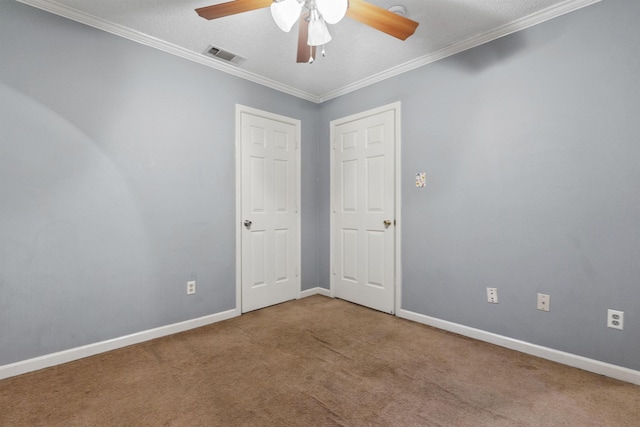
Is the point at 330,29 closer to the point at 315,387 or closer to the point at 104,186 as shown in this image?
the point at 104,186

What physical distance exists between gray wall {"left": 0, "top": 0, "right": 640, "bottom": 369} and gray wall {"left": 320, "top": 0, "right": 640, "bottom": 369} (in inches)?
0.4

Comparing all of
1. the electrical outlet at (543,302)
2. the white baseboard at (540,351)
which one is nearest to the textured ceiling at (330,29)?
the electrical outlet at (543,302)

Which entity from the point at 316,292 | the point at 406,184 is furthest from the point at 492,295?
the point at 316,292

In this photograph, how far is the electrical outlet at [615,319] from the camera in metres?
1.96

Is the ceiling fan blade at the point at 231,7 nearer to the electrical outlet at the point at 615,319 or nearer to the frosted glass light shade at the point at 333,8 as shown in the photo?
the frosted glass light shade at the point at 333,8

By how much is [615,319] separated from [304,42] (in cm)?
277

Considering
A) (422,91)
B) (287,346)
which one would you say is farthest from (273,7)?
(287,346)

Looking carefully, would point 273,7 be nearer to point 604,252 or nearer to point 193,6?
point 193,6


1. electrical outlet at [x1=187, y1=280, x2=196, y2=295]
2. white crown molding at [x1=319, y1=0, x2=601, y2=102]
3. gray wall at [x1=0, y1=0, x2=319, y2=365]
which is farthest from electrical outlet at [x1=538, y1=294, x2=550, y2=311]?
electrical outlet at [x1=187, y1=280, x2=196, y2=295]

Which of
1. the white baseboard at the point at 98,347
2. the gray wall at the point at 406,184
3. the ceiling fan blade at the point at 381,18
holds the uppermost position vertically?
the ceiling fan blade at the point at 381,18

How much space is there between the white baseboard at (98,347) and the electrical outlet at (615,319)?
3.08 metres

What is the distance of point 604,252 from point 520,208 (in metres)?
0.57

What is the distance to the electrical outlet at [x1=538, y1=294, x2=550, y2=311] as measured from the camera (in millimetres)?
2236

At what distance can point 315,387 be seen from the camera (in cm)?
189
